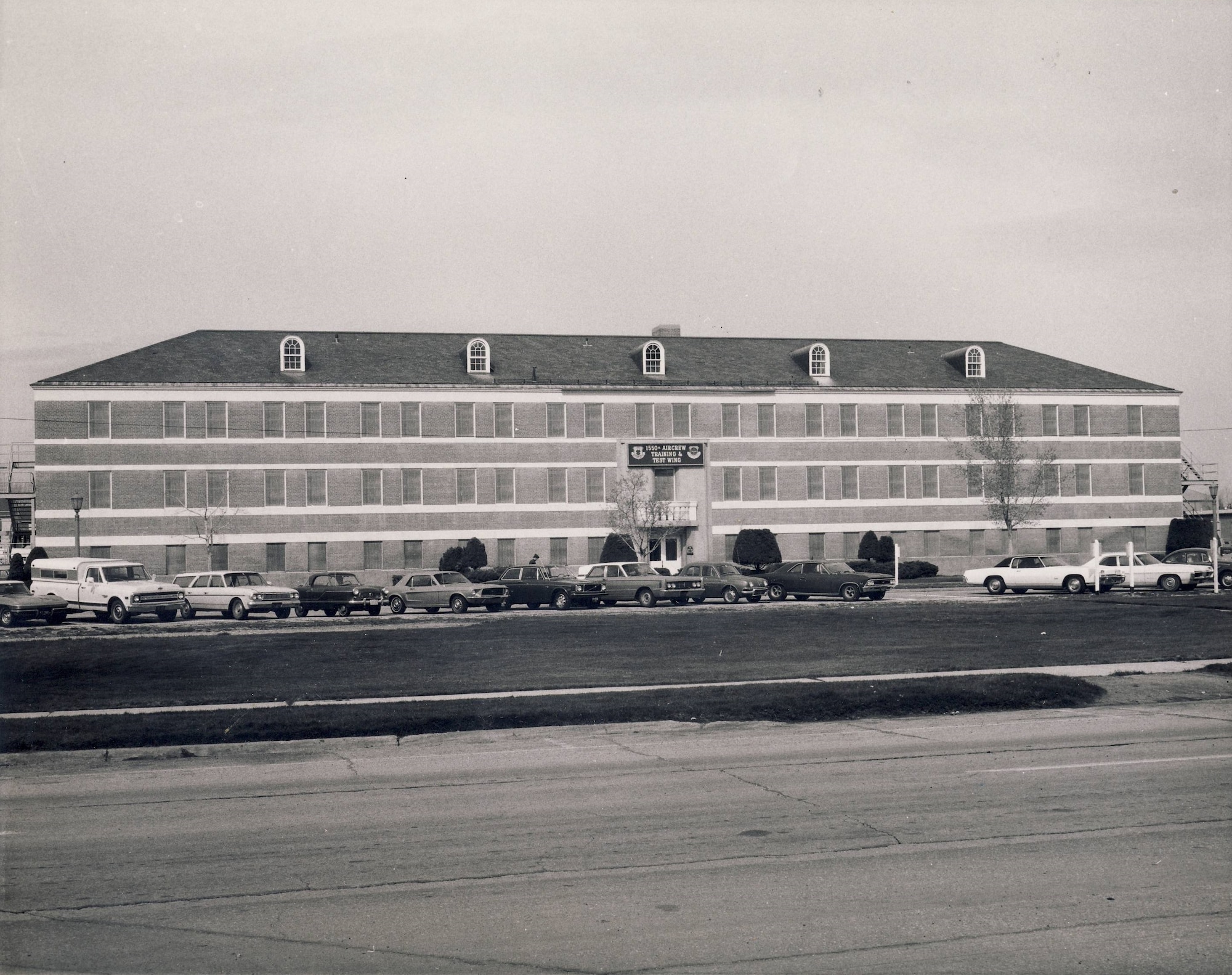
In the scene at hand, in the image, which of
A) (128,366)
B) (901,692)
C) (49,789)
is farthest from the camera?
(128,366)

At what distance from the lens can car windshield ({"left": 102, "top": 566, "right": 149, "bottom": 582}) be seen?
37375 mm

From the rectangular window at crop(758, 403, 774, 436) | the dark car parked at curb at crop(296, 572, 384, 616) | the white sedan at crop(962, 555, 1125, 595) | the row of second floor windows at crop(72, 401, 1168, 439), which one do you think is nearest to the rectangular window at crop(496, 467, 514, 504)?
the row of second floor windows at crop(72, 401, 1168, 439)

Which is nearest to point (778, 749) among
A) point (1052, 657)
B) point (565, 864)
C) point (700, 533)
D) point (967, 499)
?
point (565, 864)

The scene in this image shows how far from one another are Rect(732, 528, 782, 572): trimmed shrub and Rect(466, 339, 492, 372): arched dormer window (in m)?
16.0

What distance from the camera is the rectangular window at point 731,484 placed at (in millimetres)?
65250

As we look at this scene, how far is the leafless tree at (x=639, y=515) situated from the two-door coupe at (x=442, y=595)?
811 inches

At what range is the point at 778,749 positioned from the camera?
42.0 feet

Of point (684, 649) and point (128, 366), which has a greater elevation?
point (128, 366)

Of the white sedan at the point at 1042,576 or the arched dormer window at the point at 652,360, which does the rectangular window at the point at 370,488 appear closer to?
the arched dormer window at the point at 652,360

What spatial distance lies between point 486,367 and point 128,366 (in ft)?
57.8

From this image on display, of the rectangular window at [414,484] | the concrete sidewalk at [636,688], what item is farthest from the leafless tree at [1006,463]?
the concrete sidewalk at [636,688]

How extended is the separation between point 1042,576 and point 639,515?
23.4 m

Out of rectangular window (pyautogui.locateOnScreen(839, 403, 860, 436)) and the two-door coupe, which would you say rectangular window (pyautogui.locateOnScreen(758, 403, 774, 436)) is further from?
the two-door coupe

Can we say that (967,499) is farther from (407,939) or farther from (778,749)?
(407,939)
